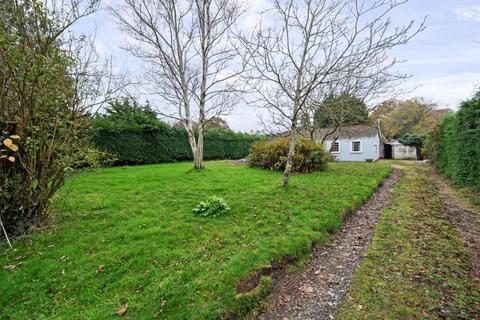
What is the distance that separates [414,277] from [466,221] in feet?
10.1

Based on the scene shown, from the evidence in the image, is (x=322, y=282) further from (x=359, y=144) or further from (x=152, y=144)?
(x=359, y=144)

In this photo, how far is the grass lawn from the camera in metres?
2.50

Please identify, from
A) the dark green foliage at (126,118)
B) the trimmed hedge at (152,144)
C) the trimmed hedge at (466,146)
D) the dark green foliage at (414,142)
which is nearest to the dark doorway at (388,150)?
the dark green foliage at (414,142)

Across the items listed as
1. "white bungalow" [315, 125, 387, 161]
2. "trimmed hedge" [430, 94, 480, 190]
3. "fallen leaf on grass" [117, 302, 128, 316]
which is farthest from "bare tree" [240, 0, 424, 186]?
"white bungalow" [315, 125, 387, 161]

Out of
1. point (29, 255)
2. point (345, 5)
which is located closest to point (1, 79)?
point (29, 255)

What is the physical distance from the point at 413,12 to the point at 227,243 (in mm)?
6455

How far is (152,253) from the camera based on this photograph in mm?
3418

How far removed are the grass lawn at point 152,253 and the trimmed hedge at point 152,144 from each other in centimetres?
1027

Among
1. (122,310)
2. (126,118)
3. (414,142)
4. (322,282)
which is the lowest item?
(322,282)

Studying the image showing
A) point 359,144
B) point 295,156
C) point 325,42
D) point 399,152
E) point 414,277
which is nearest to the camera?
point 414,277

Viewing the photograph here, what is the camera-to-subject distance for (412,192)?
25.2ft

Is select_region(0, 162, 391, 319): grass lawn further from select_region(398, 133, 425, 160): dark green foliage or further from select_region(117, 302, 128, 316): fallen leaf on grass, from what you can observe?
select_region(398, 133, 425, 160): dark green foliage

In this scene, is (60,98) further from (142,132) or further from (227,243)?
(142,132)

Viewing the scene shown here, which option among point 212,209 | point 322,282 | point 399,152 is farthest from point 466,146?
point 399,152
